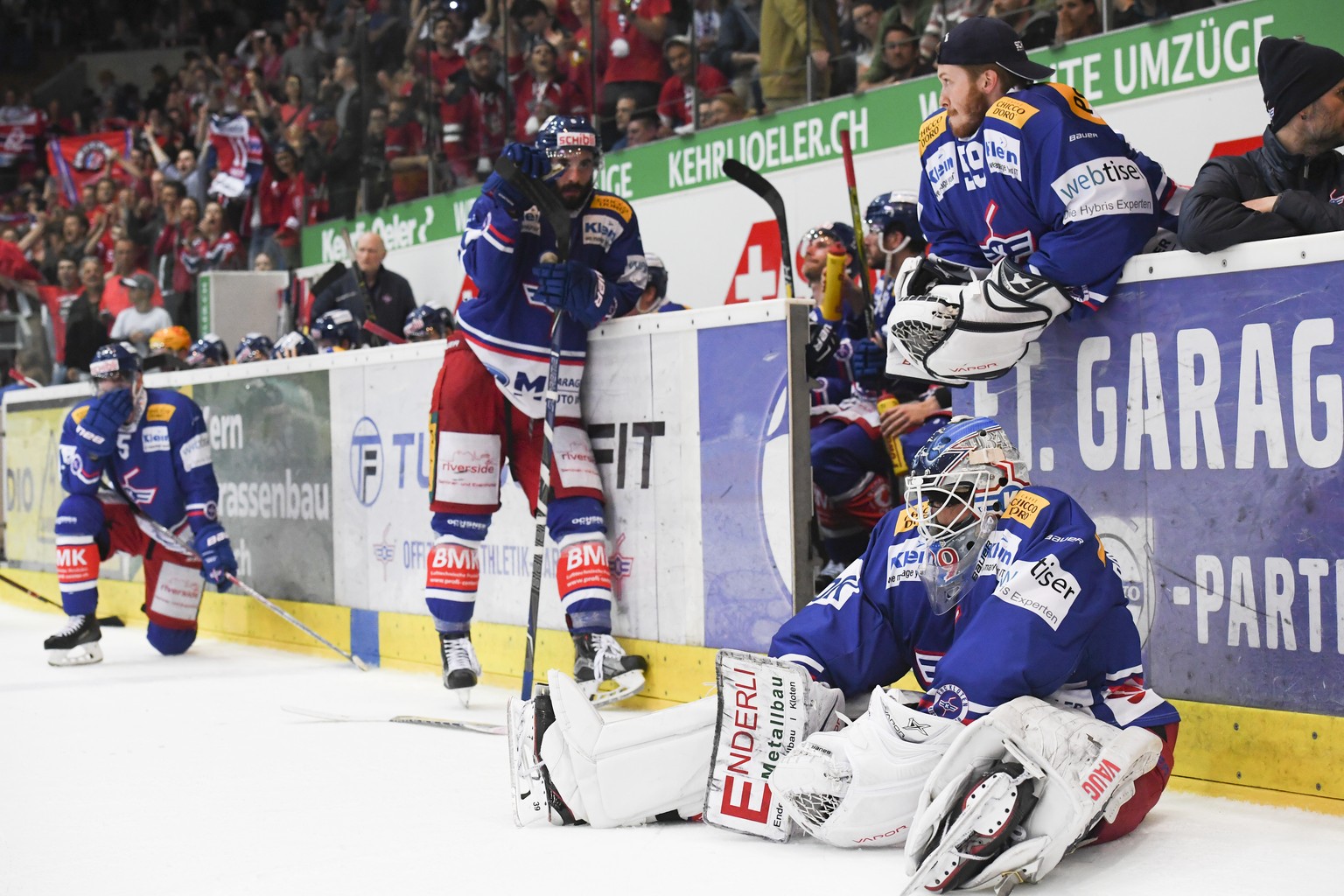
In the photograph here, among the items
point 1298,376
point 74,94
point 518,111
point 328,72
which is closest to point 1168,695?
point 1298,376

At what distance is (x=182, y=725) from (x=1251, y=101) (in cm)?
424

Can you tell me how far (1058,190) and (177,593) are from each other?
4577 millimetres

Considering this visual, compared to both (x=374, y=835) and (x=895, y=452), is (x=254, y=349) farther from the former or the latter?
(x=374, y=835)

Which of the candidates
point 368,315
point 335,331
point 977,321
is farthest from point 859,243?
point 368,315

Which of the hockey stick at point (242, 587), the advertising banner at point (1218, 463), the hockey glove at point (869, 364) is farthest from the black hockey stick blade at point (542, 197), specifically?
the hockey stick at point (242, 587)

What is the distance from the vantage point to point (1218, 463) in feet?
10.7

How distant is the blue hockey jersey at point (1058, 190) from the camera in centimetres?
341

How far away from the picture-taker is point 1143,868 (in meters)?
2.64

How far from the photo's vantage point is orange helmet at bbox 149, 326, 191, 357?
9.62 metres

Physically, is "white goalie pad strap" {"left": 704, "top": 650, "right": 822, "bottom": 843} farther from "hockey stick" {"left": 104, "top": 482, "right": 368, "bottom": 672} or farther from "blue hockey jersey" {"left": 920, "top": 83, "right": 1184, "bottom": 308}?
"hockey stick" {"left": 104, "top": 482, "right": 368, "bottom": 672}

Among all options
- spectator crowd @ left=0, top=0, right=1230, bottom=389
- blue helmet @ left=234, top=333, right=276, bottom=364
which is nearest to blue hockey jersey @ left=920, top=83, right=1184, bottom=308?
spectator crowd @ left=0, top=0, right=1230, bottom=389

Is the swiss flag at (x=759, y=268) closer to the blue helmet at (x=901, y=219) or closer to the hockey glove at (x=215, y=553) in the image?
the blue helmet at (x=901, y=219)

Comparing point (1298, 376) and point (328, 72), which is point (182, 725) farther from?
point (328, 72)

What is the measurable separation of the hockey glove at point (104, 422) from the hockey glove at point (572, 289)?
8.80 feet
